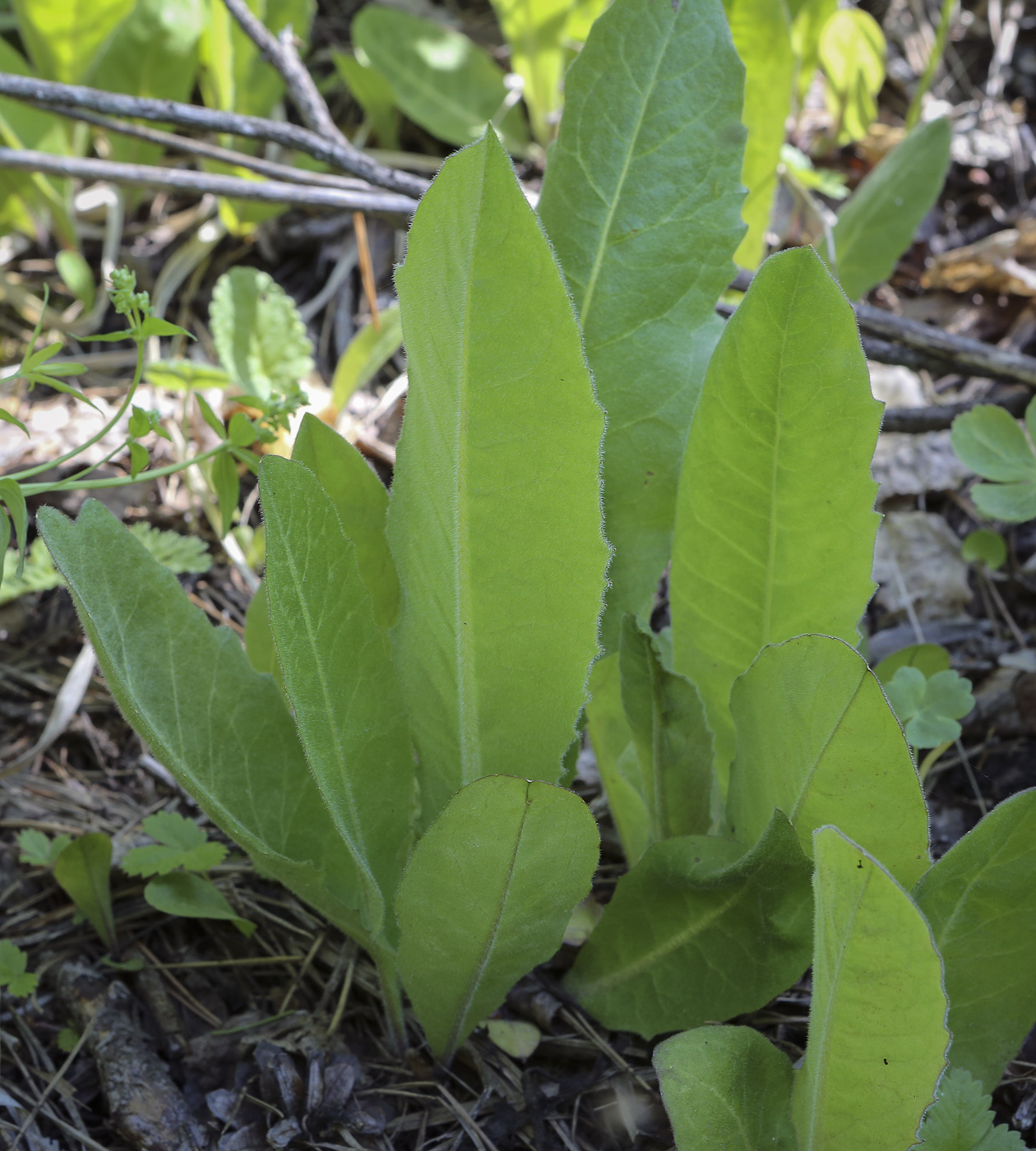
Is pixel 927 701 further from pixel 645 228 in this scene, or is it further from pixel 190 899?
pixel 190 899

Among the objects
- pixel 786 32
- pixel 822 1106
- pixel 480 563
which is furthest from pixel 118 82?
pixel 822 1106

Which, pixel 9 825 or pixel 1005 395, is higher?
pixel 1005 395

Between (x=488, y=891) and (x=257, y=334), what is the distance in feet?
4.51

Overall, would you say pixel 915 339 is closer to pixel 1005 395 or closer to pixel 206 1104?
pixel 1005 395

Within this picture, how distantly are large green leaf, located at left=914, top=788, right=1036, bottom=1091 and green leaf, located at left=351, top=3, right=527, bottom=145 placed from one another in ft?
7.10

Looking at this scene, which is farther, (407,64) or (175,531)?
(407,64)

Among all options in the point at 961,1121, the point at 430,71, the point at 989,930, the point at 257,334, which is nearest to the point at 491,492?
the point at 989,930

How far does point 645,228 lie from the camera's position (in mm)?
1209

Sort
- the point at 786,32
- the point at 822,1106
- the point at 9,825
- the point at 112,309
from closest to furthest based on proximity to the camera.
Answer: the point at 822,1106, the point at 9,825, the point at 786,32, the point at 112,309

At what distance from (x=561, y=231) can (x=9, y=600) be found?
4.15 feet

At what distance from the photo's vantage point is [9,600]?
6.05 ft

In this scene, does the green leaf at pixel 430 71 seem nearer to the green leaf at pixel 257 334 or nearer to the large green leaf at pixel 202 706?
the green leaf at pixel 257 334

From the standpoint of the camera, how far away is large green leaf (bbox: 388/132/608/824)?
0.94m

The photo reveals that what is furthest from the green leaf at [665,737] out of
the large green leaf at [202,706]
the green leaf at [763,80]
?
the green leaf at [763,80]
